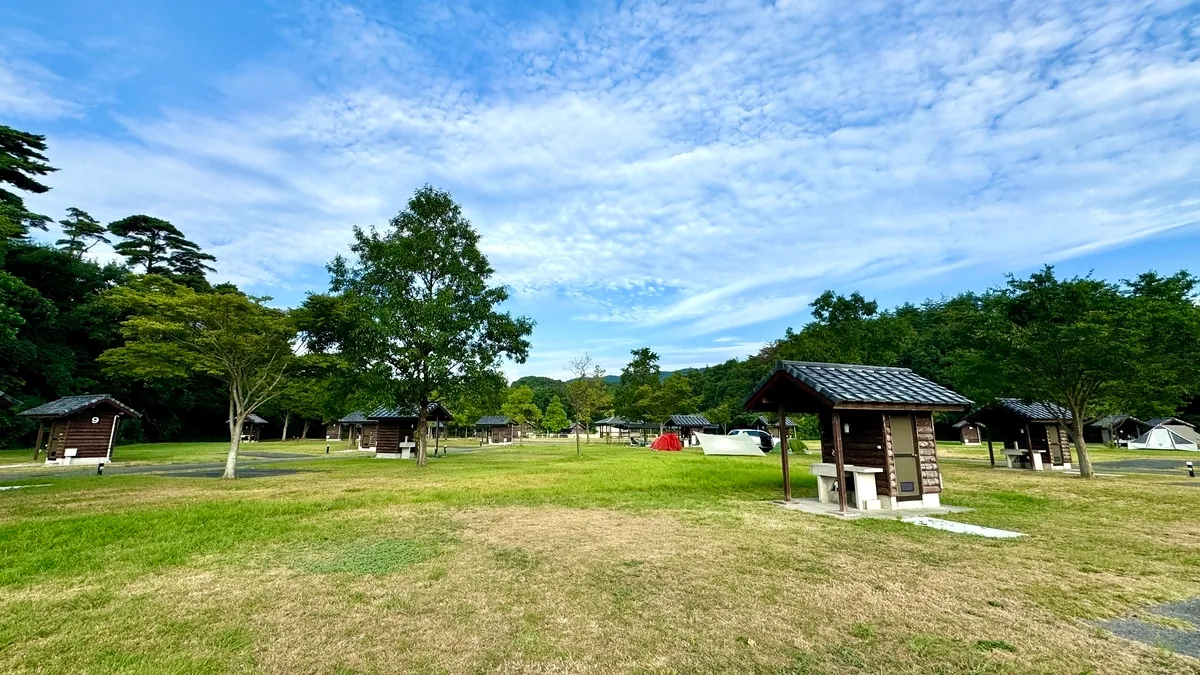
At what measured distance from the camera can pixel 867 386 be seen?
10.6 metres

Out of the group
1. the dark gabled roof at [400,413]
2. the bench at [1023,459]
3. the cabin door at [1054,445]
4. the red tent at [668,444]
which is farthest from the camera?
the red tent at [668,444]

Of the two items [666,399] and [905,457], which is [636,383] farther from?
[905,457]

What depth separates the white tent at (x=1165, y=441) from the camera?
122 feet

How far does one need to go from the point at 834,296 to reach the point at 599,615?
1721 inches

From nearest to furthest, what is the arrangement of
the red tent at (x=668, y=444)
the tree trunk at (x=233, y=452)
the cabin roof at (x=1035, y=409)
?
the tree trunk at (x=233, y=452) < the cabin roof at (x=1035, y=409) < the red tent at (x=668, y=444)

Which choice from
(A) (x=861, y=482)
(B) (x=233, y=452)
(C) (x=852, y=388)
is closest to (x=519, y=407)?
(B) (x=233, y=452)

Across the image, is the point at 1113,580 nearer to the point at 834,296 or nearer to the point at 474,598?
the point at 474,598

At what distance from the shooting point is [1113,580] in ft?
18.0

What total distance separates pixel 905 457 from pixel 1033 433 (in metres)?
16.5

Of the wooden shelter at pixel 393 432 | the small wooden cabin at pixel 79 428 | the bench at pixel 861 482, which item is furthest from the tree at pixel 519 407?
the bench at pixel 861 482

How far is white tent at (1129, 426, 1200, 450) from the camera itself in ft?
122

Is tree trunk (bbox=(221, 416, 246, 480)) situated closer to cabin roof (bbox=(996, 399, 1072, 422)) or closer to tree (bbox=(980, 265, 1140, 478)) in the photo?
tree (bbox=(980, 265, 1140, 478))

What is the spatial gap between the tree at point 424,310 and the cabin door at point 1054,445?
2322 centimetres

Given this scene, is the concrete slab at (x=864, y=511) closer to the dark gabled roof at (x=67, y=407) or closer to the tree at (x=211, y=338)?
the tree at (x=211, y=338)
